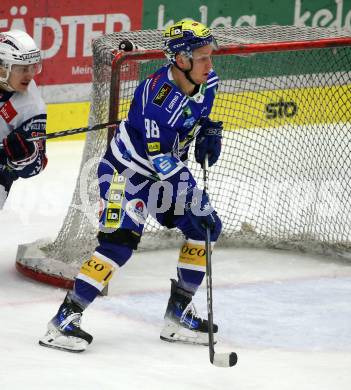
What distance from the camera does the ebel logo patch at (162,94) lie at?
5125 millimetres

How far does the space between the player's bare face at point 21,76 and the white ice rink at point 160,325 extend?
37.6 inches

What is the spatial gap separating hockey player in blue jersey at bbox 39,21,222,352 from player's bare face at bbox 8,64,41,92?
2.03ft

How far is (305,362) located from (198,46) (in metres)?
1.30

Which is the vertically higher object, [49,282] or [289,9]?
[289,9]

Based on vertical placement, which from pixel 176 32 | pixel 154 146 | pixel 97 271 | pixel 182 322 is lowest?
pixel 182 322

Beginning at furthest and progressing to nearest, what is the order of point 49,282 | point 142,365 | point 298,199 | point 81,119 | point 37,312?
point 81,119, point 298,199, point 49,282, point 37,312, point 142,365

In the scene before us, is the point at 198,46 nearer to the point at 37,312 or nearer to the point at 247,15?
the point at 37,312

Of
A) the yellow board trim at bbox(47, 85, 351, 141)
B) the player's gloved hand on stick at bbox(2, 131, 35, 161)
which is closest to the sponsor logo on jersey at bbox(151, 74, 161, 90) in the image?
the player's gloved hand on stick at bbox(2, 131, 35, 161)

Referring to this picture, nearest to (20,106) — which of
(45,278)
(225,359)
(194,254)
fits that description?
(45,278)

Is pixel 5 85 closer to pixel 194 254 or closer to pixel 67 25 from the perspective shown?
pixel 194 254

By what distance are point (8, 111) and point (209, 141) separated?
0.99m

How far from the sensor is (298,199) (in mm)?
7223

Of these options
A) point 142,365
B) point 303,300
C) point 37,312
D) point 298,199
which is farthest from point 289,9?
point 142,365

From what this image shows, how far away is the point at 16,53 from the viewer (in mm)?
5695
